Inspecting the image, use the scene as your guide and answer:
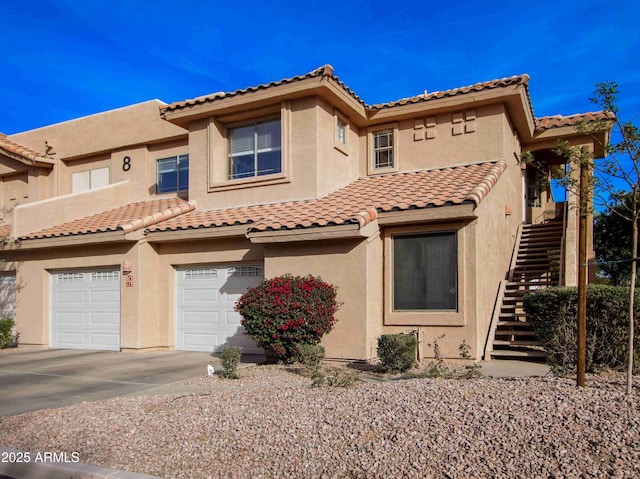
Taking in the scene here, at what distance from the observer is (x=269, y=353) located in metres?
11.8

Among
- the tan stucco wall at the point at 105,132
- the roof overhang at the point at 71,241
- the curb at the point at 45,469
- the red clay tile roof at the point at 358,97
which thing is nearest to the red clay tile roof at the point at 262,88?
the red clay tile roof at the point at 358,97

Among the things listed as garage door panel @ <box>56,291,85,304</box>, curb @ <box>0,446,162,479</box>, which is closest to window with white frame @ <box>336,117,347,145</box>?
garage door panel @ <box>56,291,85,304</box>

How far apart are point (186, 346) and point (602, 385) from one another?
407 inches

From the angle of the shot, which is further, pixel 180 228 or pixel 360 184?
pixel 360 184

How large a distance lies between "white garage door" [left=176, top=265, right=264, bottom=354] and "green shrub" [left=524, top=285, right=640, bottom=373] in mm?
6995

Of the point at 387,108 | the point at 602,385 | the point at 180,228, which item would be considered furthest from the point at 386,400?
the point at 387,108

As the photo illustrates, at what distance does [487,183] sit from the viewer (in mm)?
12141

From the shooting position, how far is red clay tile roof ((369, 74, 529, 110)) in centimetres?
1376

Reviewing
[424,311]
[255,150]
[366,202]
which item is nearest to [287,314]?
[424,311]

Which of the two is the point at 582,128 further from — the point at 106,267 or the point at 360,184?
the point at 106,267

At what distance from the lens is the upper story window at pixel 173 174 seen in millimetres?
17891

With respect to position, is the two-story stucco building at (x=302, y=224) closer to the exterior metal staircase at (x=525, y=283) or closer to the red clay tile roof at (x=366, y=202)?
the red clay tile roof at (x=366, y=202)

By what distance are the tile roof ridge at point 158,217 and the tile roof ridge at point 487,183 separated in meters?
7.90

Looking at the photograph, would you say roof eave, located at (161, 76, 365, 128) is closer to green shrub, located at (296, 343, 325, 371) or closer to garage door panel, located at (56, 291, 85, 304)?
garage door panel, located at (56, 291, 85, 304)
